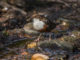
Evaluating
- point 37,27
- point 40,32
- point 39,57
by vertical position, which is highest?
point 37,27

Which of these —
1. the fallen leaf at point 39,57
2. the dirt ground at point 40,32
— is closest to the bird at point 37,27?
the dirt ground at point 40,32

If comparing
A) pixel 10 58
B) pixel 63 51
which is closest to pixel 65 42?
pixel 63 51

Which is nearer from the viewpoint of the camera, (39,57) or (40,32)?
(39,57)

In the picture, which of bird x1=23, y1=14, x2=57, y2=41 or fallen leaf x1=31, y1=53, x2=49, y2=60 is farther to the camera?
A: bird x1=23, y1=14, x2=57, y2=41

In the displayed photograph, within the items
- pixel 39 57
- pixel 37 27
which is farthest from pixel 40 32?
pixel 39 57

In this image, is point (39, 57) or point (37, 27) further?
point (37, 27)

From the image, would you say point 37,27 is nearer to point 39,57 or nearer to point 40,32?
point 40,32

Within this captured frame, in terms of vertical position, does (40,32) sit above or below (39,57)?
above

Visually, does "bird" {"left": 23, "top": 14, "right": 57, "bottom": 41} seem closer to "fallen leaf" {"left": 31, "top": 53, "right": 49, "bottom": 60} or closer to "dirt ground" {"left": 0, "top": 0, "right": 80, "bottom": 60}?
"dirt ground" {"left": 0, "top": 0, "right": 80, "bottom": 60}

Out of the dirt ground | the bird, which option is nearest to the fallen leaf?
the dirt ground

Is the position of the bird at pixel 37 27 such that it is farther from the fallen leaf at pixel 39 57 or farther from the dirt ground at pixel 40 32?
the fallen leaf at pixel 39 57

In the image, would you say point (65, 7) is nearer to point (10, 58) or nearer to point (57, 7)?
point (57, 7)
